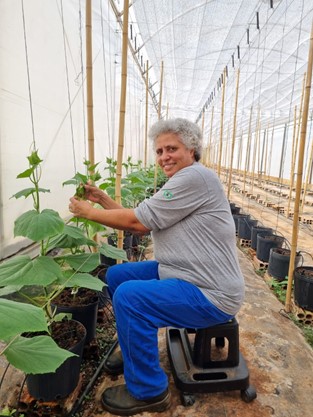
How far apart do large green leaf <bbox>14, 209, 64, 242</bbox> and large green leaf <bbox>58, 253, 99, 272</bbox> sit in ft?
0.92

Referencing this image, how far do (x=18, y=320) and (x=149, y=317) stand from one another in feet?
2.31

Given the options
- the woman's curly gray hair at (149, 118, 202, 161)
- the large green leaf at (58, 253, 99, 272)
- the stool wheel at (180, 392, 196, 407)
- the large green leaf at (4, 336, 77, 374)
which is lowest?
the stool wheel at (180, 392, 196, 407)

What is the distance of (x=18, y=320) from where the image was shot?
0.69m

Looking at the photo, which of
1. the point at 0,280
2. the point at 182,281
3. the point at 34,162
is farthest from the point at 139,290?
the point at 34,162

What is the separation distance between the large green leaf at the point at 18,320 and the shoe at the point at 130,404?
2.75 feet

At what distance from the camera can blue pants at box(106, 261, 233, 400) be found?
1281 mm

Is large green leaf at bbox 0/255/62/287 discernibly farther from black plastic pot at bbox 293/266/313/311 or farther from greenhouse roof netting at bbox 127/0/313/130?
greenhouse roof netting at bbox 127/0/313/130

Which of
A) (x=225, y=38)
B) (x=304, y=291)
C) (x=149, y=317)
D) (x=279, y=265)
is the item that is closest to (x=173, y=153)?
(x=149, y=317)

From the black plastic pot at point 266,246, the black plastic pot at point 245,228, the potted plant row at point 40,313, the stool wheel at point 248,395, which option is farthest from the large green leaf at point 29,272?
the black plastic pot at point 245,228

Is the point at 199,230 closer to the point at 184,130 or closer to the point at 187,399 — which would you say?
the point at 184,130

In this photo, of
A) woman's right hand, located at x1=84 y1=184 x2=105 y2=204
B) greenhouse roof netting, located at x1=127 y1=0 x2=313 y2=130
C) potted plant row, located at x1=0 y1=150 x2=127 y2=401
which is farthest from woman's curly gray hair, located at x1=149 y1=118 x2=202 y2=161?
greenhouse roof netting, located at x1=127 y1=0 x2=313 y2=130

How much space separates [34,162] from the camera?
1.22 m

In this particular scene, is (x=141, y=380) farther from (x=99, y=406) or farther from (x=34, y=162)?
(x=34, y=162)

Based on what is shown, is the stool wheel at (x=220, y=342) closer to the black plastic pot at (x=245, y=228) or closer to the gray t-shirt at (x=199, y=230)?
the gray t-shirt at (x=199, y=230)
